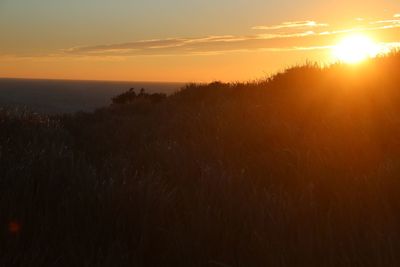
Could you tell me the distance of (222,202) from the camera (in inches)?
160

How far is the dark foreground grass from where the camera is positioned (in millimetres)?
3131

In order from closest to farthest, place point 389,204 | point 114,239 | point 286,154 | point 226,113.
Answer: point 114,239 < point 389,204 < point 286,154 < point 226,113

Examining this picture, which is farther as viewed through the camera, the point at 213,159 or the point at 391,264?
the point at 213,159

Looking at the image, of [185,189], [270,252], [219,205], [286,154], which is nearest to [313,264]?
[270,252]

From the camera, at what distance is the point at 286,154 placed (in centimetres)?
611

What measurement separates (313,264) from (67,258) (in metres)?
1.42

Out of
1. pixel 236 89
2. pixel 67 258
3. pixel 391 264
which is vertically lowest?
pixel 67 258

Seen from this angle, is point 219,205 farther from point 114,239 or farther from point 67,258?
point 67,258

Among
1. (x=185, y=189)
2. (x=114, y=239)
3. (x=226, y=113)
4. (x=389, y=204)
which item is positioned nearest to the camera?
(x=114, y=239)

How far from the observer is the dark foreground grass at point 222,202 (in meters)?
3.13

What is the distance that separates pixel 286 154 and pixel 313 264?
3.21 m

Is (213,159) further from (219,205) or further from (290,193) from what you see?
(219,205)

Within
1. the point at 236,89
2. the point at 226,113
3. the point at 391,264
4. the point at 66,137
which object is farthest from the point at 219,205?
the point at 236,89

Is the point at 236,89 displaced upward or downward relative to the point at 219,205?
upward
